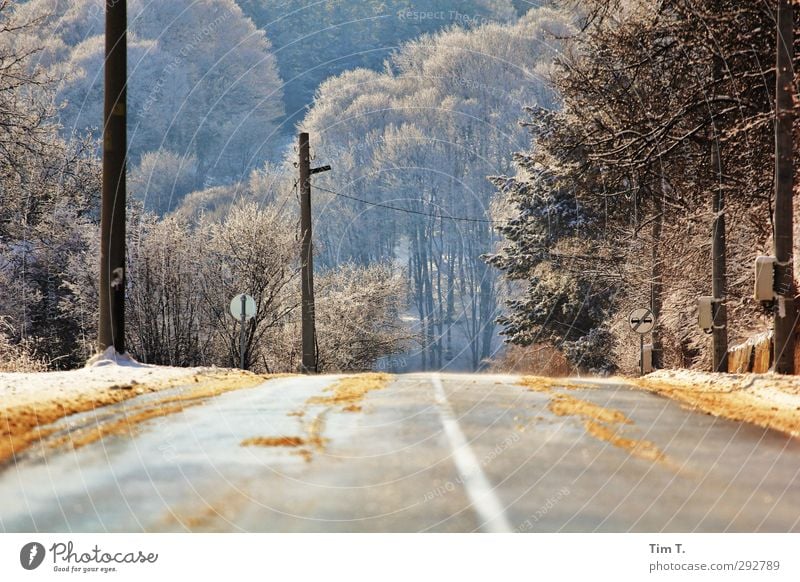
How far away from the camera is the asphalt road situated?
12.8ft

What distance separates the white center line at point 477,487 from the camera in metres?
3.88

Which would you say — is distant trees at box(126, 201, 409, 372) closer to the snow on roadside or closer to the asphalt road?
the snow on roadside

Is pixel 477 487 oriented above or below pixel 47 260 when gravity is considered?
below

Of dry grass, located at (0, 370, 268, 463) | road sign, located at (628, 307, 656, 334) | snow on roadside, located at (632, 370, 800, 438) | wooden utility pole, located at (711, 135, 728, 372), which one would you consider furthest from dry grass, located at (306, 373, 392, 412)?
road sign, located at (628, 307, 656, 334)

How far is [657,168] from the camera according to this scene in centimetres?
2003

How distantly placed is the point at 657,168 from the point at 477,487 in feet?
55.8

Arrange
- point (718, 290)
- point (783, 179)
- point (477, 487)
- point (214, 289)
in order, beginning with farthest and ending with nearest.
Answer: point (214, 289), point (718, 290), point (783, 179), point (477, 487)

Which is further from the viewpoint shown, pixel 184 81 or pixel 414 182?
pixel 184 81

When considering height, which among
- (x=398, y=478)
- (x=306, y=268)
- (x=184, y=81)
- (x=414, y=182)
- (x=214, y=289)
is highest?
(x=184, y=81)

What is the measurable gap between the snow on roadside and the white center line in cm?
276

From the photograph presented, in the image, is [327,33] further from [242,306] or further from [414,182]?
[242,306]

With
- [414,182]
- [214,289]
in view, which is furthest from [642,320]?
[414,182]

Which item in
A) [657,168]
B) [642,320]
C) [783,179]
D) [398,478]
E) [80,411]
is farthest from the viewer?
[642,320]

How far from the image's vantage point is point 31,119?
22.6 metres
